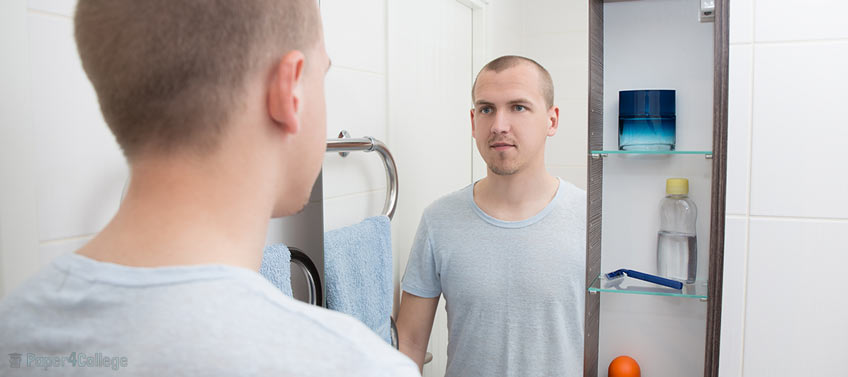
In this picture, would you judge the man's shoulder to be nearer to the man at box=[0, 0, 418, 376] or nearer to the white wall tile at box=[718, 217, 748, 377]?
the white wall tile at box=[718, 217, 748, 377]

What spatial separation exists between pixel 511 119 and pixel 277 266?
47 cm

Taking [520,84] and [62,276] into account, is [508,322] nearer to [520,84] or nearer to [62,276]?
[520,84]

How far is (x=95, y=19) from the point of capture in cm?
49

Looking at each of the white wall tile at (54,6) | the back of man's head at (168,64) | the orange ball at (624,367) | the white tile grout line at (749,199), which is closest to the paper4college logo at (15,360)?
the back of man's head at (168,64)

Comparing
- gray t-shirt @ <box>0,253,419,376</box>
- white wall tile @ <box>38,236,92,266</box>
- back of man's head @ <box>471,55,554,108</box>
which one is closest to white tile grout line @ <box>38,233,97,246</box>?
white wall tile @ <box>38,236,92,266</box>

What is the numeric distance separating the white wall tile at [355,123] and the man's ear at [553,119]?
1.16 ft

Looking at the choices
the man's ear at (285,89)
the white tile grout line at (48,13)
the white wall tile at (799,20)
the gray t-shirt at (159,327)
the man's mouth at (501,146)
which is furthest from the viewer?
the man's mouth at (501,146)

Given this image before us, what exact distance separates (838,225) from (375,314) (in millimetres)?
798

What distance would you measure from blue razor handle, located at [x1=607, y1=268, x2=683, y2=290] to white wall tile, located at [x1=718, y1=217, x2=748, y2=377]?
0.26 feet

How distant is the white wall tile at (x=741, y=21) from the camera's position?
3.23 feet

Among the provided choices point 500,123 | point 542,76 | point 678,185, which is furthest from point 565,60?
point 678,185

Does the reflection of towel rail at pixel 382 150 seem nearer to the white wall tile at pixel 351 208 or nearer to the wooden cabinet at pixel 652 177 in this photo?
the white wall tile at pixel 351 208

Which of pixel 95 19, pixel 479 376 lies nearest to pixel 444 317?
pixel 479 376

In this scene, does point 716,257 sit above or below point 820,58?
below
